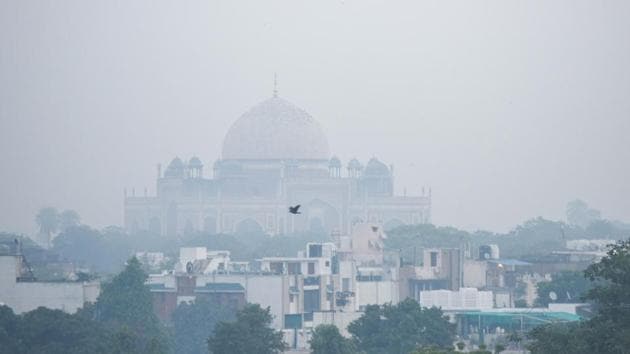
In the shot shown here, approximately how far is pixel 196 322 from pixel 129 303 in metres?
3.06

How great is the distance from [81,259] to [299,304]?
39046 millimetres

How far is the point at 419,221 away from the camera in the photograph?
5177 inches

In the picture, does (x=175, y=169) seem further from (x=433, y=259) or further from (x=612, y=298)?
(x=612, y=298)

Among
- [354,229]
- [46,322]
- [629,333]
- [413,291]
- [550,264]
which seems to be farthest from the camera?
[354,229]

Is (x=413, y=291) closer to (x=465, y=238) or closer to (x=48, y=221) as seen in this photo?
(x=465, y=238)

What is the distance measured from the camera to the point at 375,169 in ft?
461

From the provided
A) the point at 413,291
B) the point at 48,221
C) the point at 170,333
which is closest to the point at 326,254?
the point at 413,291

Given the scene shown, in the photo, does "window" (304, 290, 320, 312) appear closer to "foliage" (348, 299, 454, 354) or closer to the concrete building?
the concrete building

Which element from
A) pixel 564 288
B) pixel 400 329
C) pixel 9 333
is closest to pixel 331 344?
pixel 400 329

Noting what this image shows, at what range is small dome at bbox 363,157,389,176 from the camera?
140125mm

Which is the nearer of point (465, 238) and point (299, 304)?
point (299, 304)

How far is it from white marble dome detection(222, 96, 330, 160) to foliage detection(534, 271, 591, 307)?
76.1 m

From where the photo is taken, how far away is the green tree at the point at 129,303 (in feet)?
175

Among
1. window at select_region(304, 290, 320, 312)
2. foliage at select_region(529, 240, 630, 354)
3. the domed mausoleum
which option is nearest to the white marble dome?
the domed mausoleum
